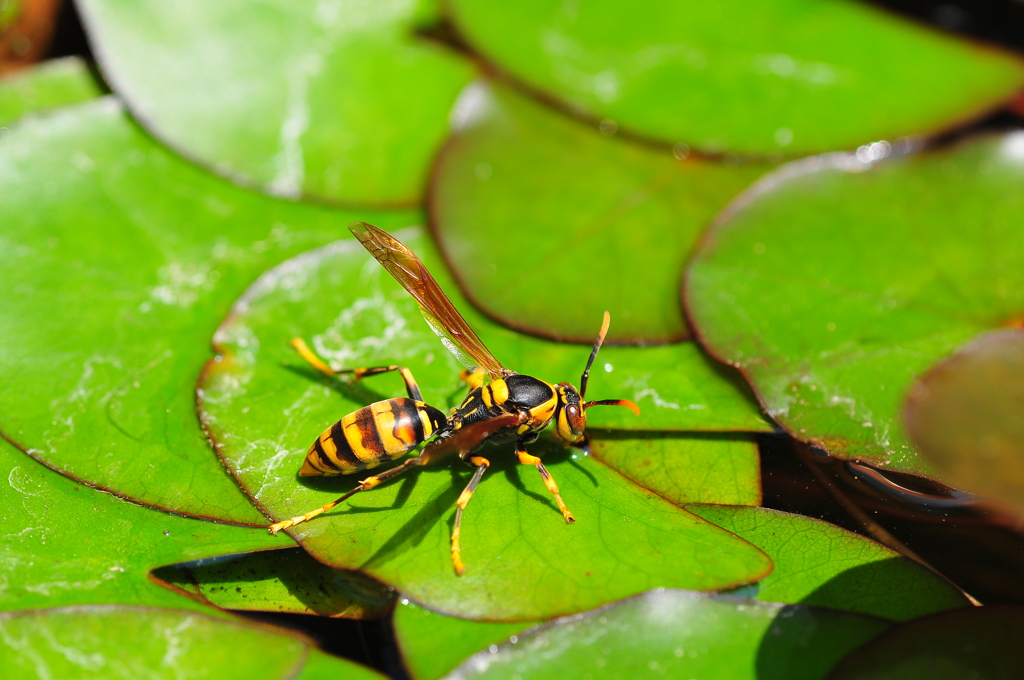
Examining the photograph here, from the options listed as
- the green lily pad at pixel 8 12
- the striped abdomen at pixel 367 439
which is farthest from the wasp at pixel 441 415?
the green lily pad at pixel 8 12

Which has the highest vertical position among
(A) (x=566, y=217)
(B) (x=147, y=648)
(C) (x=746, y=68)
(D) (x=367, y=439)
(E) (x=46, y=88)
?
(C) (x=746, y=68)

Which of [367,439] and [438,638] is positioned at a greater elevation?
[367,439]

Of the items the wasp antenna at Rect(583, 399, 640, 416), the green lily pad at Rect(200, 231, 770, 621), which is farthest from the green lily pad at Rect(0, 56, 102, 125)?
the wasp antenna at Rect(583, 399, 640, 416)

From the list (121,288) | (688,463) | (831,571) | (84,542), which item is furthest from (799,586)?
(121,288)

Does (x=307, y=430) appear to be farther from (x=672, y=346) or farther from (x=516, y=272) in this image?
(x=672, y=346)

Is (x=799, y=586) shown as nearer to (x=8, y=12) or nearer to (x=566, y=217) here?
(x=566, y=217)

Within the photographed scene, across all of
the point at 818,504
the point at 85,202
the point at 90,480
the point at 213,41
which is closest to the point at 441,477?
the point at 90,480
